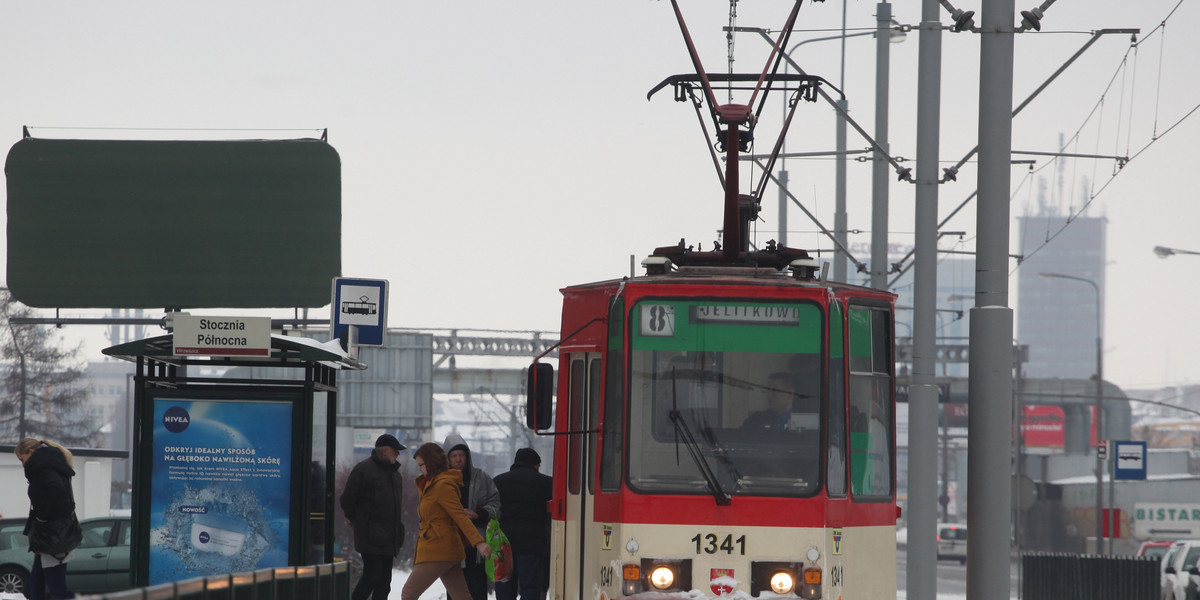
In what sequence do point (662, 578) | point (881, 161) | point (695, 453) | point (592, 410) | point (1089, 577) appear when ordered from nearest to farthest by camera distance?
1. point (662, 578)
2. point (695, 453)
3. point (592, 410)
4. point (881, 161)
5. point (1089, 577)

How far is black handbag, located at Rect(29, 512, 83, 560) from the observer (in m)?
12.5

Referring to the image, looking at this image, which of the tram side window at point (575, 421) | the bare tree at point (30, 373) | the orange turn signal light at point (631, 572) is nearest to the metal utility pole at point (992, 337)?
the orange turn signal light at point (631, 572)

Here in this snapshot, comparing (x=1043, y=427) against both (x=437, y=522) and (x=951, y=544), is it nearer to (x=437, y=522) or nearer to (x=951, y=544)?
(x=951, y=544)

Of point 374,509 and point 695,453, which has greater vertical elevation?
point 695,453

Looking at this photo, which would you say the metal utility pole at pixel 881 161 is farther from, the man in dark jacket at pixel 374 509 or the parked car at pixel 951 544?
the parked car at pixel 951 544

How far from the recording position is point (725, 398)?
32.2 ft

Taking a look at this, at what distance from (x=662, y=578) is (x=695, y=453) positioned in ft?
2.45

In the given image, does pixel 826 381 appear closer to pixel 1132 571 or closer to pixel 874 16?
pixel 874 16

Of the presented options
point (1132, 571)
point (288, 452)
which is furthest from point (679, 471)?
point (1132, 571)

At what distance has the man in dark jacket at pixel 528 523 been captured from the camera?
12.8 metres

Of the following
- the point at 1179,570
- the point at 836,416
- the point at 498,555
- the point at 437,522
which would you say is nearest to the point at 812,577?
the point at 836,416

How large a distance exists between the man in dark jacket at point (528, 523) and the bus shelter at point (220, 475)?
6.13 ft

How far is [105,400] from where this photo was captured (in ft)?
641

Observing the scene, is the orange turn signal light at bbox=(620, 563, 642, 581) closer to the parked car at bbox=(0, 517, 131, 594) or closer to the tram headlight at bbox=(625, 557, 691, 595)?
the tram headlight at bbox=(625, 557, 691, 595)
